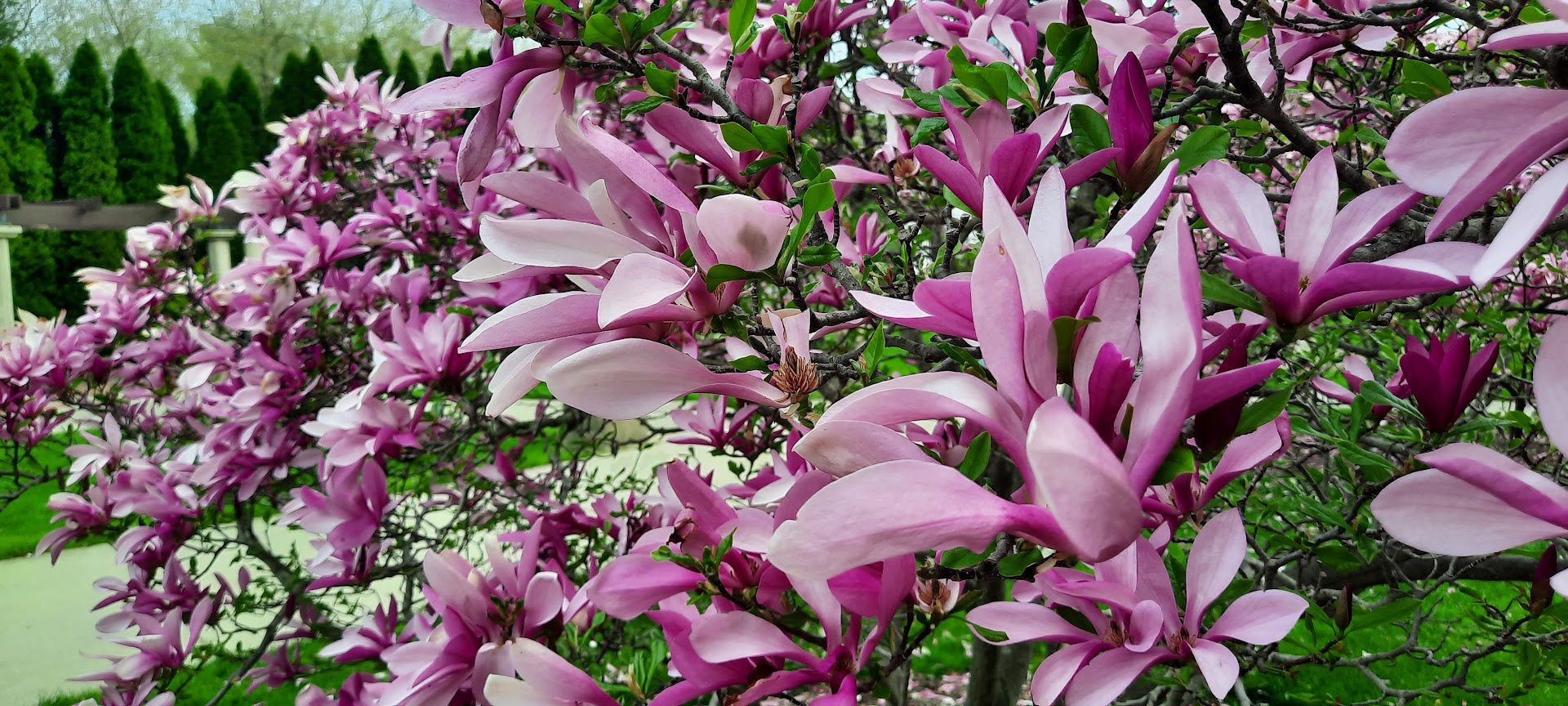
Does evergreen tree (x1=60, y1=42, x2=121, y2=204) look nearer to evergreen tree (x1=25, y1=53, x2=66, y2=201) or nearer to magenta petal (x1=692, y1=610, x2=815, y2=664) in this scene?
evergreen tree (x1=25, y1=53, x2=66, y2=201)

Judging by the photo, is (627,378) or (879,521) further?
(627,378)

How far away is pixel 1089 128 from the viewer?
75 centimetres

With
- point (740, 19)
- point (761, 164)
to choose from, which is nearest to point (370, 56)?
point (740, 19)

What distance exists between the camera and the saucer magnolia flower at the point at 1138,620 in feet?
1.94

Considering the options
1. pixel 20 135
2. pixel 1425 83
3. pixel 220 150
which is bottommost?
pixel 220 150

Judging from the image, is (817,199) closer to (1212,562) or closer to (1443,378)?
(1212,562)

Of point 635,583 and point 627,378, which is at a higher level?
point 627,378

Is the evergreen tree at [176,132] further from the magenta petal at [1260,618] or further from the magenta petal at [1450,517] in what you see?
the magenta petal at [1450,517]

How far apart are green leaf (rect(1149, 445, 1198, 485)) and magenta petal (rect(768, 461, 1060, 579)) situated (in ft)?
0.39

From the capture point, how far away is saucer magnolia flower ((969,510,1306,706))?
0.59m

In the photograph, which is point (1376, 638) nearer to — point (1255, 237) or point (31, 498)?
point (1255, 237)

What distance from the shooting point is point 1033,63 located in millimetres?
909

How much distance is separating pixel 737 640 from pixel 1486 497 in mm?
509

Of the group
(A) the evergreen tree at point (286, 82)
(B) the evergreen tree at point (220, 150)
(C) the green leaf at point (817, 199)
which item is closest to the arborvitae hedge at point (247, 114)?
(B) the evergreen tree at point (220, 150)
